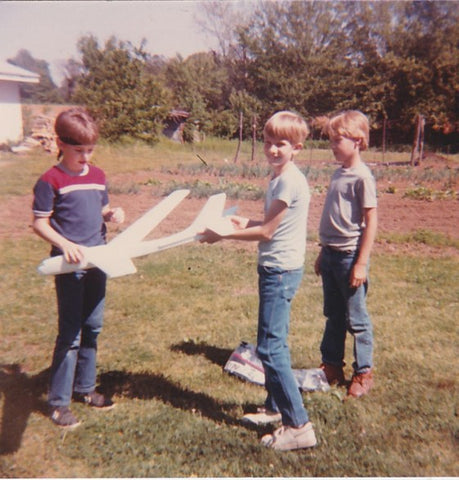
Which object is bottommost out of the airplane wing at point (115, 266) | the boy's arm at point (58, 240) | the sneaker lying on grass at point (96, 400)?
the sneaker lying on grass at point (96, 400)

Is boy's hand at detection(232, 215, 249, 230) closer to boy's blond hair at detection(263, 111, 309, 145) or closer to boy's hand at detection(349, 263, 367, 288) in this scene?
boy's blond hair at detection(263, 111, 309, 145)

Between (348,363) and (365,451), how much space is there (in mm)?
1025

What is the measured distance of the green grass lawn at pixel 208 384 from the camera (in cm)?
236

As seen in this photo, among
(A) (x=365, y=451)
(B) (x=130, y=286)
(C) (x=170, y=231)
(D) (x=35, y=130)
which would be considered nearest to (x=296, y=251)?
(A) (x=365, y=451)

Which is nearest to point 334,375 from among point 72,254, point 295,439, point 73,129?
point 295,439

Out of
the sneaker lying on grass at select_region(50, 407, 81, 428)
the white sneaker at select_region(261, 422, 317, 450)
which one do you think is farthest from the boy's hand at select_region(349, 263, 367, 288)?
the sneaker lying on grass at select_region(50, 407, 81, 428)

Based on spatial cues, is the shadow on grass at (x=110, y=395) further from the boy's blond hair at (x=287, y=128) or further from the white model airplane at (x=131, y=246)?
the boy's blond hair at (x=287, y=128)

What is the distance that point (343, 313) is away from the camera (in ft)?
10.1

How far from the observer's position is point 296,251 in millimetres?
2340

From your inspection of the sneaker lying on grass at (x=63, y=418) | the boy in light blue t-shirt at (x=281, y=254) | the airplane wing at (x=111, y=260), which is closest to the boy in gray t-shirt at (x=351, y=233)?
the boy in light blue t-shirt at (x=281, y=254)

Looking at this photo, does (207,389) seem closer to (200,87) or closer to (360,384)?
(360,384)

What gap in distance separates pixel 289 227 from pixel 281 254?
14 cm

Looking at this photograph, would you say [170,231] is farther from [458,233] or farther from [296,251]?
[296,251]

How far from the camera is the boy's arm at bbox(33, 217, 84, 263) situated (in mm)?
2150
